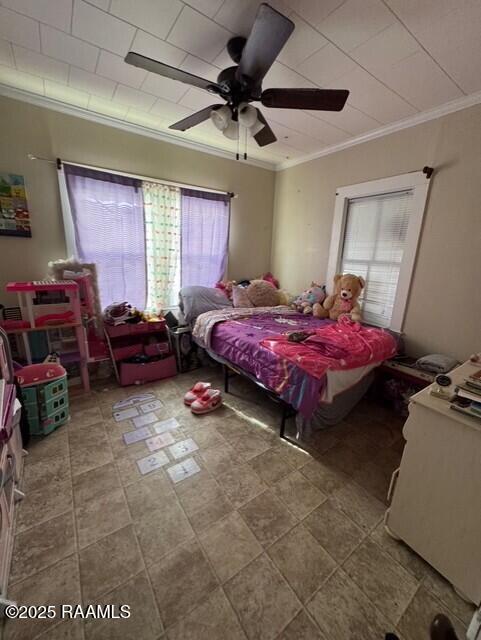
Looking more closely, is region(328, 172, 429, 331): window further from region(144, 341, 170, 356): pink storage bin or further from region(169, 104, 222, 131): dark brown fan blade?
region(144, 341, 170, 356): pink storage bin

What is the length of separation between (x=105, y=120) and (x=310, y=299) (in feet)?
9.27

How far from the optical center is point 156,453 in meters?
1.83

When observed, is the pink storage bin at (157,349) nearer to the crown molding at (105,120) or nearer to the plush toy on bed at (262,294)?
the plush toy on bed at (262,294)

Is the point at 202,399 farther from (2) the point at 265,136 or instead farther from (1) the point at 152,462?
(2) the point at 265,136

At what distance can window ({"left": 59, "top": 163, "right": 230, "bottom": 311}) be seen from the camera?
2.59 m

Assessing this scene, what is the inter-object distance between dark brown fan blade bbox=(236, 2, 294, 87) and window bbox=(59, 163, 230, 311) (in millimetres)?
1817

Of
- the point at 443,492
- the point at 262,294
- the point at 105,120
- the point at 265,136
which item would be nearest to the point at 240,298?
the point at 262,294

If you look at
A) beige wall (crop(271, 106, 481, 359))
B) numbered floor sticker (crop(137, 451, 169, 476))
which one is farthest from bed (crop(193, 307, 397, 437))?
numbered floor sticker (crop(137, 451, 169, 476))

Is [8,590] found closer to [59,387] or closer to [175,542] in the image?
[175,542]

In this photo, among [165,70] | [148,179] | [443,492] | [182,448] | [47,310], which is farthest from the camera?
[148,179]

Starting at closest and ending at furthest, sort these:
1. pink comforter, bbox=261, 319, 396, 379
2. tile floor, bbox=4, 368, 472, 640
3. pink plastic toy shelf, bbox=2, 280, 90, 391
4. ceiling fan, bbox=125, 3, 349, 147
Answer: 1. tile floor, bbox=4, 368, 472, 640
2. ceiling fan, bbox=125, 3, 349, 147
3. pink comforter, bbox=261, 319, 396, 379
4. pink plastic toy shelf, bbox=2, 280, 90, 391

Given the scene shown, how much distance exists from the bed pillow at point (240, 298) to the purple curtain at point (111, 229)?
108 centimetres

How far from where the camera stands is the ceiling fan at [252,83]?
1.17 metres

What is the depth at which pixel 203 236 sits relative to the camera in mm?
3383
